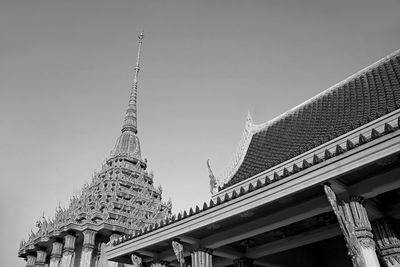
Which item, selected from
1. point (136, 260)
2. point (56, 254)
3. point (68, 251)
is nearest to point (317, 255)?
point (136, 260)

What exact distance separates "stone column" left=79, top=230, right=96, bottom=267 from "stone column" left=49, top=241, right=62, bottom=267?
2.39 metres

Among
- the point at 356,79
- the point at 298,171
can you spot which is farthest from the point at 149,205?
the point at 298,171

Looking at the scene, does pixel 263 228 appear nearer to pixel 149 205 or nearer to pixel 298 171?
pixel 298 171

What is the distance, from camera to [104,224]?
65.9ft

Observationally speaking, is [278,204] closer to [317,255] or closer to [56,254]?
[317,255]

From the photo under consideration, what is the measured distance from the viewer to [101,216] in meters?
20.6

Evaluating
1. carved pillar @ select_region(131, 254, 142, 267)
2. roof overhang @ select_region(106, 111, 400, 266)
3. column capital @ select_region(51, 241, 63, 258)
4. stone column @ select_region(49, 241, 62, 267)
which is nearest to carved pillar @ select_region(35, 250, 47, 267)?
stone column @ select_region(49, 241, 62, 267)

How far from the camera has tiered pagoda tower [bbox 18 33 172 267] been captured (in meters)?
20.2

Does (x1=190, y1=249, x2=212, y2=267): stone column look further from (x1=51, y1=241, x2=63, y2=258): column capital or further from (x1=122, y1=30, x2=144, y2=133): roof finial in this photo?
(x1=122, y1=30, x2=144, y2=133): roof finial

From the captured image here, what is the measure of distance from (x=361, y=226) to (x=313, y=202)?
1052 mm

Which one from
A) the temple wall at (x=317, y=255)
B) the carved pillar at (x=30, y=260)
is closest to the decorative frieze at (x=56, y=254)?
the carved pillar at (x=30, y=260)

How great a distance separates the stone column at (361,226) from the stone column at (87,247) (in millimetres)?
16029

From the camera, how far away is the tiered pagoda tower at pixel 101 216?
20.2 metres

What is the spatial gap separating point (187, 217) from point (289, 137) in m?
6.25
